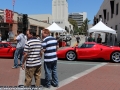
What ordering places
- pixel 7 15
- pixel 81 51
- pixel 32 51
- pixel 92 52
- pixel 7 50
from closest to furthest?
1. pixel 32 51
2. pixel 92 52
3. pixel 81 51
4. pixel 7 50
5. pixel 7 15

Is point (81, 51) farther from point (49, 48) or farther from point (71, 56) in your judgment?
point (49, 48)

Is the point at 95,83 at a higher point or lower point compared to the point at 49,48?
lower

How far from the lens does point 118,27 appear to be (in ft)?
80.2

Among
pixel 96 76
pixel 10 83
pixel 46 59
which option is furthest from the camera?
pixel 96 76

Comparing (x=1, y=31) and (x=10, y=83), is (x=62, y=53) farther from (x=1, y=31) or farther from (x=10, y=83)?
(x=1, y=31)

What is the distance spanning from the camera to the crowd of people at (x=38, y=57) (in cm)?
558

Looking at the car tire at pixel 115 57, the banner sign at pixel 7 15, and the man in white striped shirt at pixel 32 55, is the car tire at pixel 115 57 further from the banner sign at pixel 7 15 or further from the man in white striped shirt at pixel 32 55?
the banner sign at pixel 7 15

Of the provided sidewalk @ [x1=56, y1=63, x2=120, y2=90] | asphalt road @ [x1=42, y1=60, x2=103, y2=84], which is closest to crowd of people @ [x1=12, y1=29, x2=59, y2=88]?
sidewalk @ [x1=56, y1=63, x2=120, y2=90]

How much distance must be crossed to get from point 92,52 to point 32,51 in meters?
7.71

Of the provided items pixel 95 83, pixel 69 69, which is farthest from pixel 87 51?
pixel 95 83

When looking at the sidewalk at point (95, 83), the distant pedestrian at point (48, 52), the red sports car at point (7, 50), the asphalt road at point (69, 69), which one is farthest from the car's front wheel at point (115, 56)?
the distant pedestrian at point (48, 52)

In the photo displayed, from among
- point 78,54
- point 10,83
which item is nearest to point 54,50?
point 10,83

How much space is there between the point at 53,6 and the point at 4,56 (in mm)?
94607

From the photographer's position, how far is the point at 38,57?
5684mm
